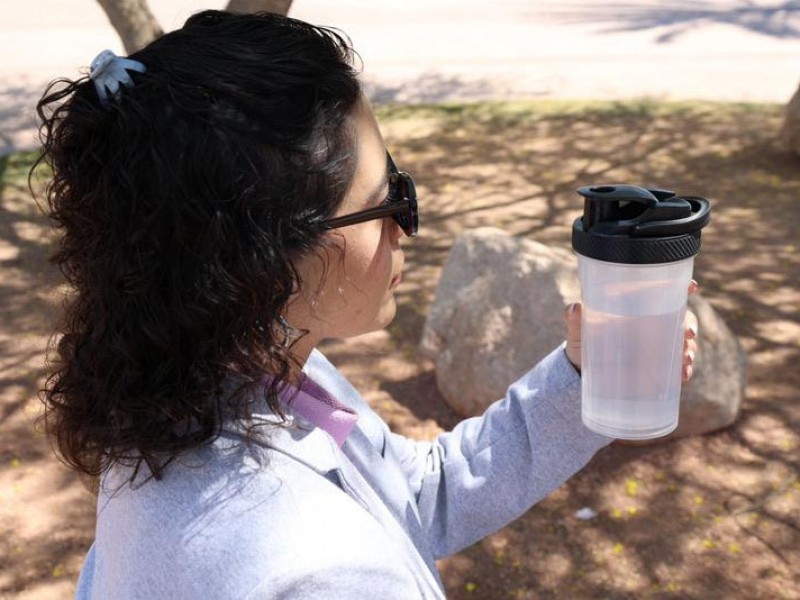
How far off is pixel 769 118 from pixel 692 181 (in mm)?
1814

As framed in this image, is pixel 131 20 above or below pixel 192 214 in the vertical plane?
below

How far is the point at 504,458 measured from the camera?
177 centimetres

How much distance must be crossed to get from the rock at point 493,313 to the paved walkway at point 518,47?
5370mm

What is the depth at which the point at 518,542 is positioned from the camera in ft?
11.1

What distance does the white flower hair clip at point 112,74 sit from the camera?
1181mm

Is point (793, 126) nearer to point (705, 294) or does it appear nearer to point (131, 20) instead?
point (705, 294)

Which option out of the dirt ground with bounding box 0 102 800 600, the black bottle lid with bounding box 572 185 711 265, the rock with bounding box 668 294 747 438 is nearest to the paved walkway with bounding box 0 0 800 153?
the dirt ground with bounding box 0 102 800 600

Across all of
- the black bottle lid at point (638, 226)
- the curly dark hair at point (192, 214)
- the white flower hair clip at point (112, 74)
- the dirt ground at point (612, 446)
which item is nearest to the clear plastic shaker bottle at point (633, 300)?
the black bottle lid at point (638, 226)

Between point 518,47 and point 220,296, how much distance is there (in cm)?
1122

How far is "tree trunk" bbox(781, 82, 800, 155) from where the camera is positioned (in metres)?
6.82

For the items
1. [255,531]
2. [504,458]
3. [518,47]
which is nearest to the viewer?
[255,531]

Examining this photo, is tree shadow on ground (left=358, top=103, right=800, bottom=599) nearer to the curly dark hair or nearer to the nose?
the nose

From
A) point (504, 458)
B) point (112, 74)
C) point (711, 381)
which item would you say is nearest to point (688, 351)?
point (504, 458)

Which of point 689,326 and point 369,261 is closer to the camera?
point 369,261
